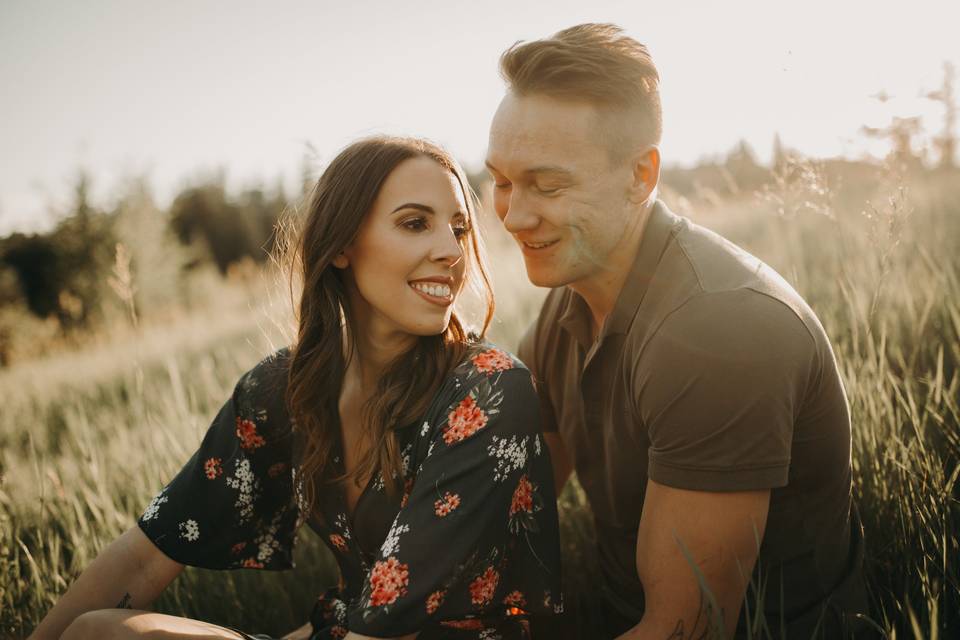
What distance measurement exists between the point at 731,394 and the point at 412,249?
1.04m

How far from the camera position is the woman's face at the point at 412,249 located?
2.00 m

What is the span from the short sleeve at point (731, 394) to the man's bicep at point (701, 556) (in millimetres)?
49

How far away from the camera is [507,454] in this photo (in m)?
1.72

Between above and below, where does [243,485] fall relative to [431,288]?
below

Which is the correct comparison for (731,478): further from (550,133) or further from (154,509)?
(154,509)

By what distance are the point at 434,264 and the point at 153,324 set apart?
11683 millimetres

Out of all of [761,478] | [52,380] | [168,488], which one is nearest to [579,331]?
[761,478]

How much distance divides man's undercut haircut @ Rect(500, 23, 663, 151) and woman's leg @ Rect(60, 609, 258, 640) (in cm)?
194

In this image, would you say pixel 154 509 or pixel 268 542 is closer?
pixel 154 509

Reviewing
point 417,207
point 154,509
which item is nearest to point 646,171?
point 417,207

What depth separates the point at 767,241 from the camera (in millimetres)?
5902

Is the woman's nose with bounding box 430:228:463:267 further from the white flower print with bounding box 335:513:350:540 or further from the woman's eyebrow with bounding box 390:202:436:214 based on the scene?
the white flower print with bounding box 335:513:350:540

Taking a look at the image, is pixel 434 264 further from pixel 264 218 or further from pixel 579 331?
pixel 264 218

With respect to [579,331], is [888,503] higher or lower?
lower
